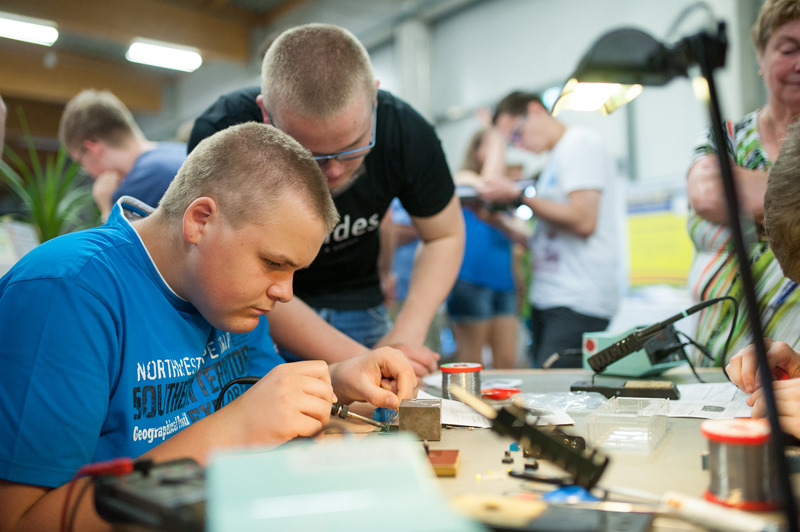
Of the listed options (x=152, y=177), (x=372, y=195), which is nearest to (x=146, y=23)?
(x=152, y=177)

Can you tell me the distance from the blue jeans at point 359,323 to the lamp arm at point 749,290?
1200 mm

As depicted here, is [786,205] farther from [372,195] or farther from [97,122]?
[97,122]

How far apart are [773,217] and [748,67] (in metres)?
3.05

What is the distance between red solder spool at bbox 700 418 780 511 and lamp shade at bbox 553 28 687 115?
51 centimetres

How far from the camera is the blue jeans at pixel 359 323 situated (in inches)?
66.5

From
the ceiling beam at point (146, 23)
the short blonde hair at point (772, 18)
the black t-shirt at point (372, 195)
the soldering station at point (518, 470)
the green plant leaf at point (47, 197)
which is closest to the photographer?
the soldering station at point (518, 470)

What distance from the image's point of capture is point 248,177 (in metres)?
0.99

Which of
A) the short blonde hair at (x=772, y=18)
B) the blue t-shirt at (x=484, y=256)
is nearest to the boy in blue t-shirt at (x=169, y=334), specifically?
the short blonde hair at (x=772, y=18)

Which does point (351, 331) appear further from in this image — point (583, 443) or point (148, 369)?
point (583, 443)

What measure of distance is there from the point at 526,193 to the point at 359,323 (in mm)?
1178

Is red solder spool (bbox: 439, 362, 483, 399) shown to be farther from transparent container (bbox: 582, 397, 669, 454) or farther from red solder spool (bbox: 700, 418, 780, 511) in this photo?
red solder spool (bbox: 700, 418, 780, 511)

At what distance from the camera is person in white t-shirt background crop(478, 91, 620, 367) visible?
7.72ft

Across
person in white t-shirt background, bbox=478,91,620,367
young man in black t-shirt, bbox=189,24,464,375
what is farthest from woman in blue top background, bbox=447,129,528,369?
young man in black t-shirt, bbox=189,24,464,375

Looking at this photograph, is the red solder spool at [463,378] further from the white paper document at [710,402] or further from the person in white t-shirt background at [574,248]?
the person in white t-shirt background at [574,248]
